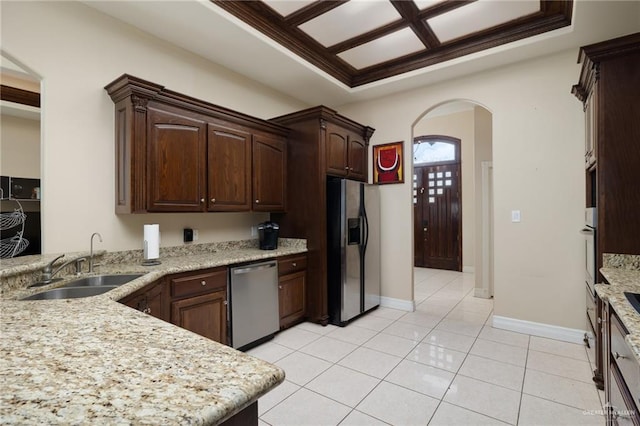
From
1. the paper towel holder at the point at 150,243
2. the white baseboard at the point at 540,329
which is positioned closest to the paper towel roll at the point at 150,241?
the paper towel holder at the point at 150,243

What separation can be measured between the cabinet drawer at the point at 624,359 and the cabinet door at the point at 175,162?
2.85 metres

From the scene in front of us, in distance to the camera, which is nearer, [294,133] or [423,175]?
[294,133]

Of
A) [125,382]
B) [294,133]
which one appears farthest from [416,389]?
[294,133]

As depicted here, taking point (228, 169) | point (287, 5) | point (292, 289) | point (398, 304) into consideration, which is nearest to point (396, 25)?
point (287, 5)

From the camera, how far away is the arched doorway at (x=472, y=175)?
4.41 metres

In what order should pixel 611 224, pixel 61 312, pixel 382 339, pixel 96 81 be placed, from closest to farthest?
pixel 61 312
pixel 611 224
pixel 96 81
pixel 382 339

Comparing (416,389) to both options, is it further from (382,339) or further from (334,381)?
(382,339)

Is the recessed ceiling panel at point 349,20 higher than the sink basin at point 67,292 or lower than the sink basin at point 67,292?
higher

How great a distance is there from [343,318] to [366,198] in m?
1.45

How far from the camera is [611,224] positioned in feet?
6.89

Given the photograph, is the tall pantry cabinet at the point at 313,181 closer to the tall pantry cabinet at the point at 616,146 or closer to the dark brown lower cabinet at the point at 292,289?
the dark brown lower cabinet at the point at 292,289

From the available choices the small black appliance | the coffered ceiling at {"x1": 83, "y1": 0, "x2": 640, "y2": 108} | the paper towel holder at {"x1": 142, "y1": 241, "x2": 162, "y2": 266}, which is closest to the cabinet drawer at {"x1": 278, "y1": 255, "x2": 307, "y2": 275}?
the small black appliance

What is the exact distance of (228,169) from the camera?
302 cm

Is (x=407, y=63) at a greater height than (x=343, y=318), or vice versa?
(x=407, y=63)
